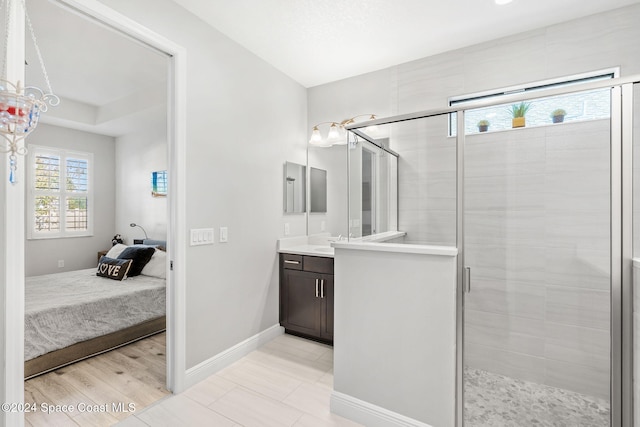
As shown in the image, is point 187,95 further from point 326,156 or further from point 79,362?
point 79,362

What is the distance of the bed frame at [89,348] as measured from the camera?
2248mm

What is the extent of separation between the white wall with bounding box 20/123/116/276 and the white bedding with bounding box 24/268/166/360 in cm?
125

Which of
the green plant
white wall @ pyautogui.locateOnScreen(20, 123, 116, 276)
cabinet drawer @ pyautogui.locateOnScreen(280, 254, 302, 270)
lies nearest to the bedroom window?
white wall @ pyautogui.locateOnScreen(20, 123, 116, 276)

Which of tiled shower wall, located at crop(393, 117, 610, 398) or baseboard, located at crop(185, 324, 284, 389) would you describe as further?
baseboard, located at crop(185, 324, 284, 389)

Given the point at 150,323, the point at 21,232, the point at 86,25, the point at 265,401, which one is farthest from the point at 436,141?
the point at 150,323

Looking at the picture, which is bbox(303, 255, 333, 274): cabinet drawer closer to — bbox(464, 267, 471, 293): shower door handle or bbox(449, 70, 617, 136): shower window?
bbox(464, 267, 471, 293): shower door handle

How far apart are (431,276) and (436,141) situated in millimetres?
871

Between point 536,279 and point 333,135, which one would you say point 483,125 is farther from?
point 333,135

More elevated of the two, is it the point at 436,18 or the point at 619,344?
the point at 436,18

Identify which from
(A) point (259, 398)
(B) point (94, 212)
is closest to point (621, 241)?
(A) point (259, 398)

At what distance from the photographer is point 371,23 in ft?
7.40

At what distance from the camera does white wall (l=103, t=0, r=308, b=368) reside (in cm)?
214

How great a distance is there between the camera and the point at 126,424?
1729mm

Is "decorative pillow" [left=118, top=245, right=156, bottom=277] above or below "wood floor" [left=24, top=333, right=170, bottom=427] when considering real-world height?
above
